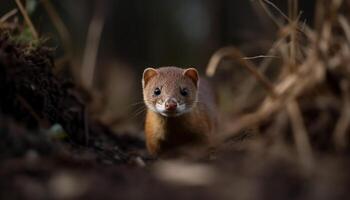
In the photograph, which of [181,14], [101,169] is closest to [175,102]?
[101,169]

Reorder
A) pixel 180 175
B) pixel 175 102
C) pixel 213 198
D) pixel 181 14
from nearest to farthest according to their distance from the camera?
1. pixel 213 198
2. pixel 180 175
3. pixel 175 102
4. pixel 181 14

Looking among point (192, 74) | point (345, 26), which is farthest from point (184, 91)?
point (345, 26)

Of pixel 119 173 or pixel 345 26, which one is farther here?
pixel 345 26

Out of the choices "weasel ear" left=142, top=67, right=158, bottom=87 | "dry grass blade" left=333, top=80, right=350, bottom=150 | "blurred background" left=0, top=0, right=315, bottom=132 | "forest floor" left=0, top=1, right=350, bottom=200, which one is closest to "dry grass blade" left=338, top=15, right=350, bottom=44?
"forest floor" left=0, top=1, right=350, bottom=200

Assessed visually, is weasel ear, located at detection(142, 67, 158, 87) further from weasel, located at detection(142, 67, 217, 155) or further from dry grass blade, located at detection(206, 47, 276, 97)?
dry grass blade, located at detection(206, 47, 276, 97)

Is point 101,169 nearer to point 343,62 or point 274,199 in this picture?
point 274,199

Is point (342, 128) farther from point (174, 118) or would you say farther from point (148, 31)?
point (148, 31)

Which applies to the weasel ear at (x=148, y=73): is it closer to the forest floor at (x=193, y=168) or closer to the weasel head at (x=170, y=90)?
the weasel head at (x=170, y=90)
